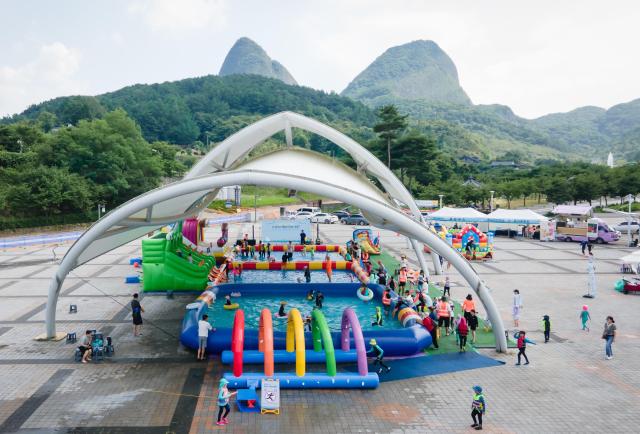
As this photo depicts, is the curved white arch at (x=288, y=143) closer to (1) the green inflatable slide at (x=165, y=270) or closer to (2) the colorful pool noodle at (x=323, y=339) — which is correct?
(1) the green inflatable slide at (x=165, y=270)

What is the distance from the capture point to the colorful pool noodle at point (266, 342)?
40.0 feet

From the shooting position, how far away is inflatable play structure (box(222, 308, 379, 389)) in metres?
12.2

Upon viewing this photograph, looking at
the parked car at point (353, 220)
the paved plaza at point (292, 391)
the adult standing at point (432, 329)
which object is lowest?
the paved plaza at point (292, 391)

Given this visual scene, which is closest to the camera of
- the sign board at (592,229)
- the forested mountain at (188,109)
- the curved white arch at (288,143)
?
the curved white arch at (288,143)

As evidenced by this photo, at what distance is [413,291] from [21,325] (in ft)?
54.3

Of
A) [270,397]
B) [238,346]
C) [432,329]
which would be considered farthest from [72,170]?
[270,397]

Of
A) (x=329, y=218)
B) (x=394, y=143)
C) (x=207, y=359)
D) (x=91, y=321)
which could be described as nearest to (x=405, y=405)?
(x=207, y=359)

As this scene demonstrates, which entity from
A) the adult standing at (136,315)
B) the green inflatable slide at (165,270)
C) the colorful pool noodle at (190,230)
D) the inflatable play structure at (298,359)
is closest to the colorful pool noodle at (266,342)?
the inflatable play structure at (298,359)

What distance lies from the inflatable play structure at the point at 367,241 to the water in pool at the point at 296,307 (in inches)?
439

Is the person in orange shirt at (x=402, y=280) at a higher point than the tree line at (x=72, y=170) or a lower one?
lower

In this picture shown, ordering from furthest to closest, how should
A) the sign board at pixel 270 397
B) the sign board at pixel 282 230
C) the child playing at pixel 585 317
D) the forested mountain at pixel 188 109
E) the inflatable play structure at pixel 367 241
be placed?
1. the forested mountain at pixel 188 109
2. the sign board at pixel 282 230
3. the inflatable play structure at pixel 367 241
4. the child playing at pixel 585 317
5. the sign board at pixel 270 397

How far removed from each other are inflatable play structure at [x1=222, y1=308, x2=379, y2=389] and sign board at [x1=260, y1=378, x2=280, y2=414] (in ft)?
2.94

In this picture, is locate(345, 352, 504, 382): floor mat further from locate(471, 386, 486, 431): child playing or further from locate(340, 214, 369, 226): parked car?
locate(340, 214, 369, 226): parked car

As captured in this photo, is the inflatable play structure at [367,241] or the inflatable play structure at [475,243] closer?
the inflatable play structure at [475,243]
